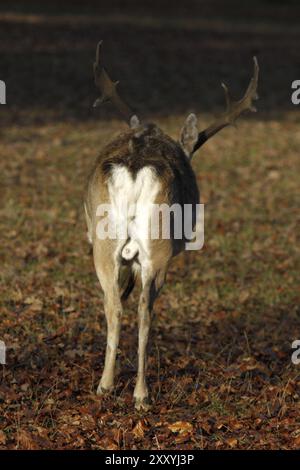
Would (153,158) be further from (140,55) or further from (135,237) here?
(140,55)

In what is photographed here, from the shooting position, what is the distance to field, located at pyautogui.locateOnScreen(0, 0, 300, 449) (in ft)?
21.9

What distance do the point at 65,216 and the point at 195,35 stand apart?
22.1 meters

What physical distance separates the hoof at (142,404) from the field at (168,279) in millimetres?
71

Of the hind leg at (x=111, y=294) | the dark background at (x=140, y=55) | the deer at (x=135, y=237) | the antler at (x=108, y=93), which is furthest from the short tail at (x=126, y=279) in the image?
the dark background at (x=140, y=55)

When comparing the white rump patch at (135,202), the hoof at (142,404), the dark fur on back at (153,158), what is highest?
the dark fur on back at (153,158)

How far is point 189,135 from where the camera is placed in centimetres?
809

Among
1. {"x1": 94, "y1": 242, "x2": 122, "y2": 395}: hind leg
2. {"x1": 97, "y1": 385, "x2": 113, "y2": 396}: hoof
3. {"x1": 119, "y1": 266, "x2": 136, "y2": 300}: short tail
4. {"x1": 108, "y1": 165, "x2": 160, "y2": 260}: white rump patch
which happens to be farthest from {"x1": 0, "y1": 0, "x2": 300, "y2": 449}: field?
{"x1": 108, "y1": 165, "x2": 160, "y2": 260}: white rump patch

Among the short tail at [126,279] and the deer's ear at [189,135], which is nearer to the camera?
the short tail at [126,279]

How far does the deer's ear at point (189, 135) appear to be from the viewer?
8055 millimetres

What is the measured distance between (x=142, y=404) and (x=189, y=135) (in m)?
2.51

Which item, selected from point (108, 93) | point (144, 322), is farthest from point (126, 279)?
point (108, 93)

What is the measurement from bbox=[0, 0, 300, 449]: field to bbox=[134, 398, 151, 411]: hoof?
71 mm

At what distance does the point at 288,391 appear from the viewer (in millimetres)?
7410

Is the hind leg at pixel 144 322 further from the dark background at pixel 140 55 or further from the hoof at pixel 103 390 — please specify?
the dark background at pixel 140 55
